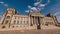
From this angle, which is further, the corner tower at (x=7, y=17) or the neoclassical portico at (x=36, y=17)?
the neoclassical portico at (x=36, y=17)

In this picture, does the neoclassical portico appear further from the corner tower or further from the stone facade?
the corner tower

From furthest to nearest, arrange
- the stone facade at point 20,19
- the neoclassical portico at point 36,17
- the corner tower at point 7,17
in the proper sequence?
the neoclassical portico at point 36,17 < the stone facade at point 20,19 < the corner tower at point 7,17

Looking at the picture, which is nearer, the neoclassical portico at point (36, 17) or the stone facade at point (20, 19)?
the stone facade at point (20, 19)

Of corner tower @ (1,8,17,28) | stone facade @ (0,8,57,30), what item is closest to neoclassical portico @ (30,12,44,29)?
stone facade @ (0,8,57,30)

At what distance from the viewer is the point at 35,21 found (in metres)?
72.2

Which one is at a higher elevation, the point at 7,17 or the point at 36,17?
the point at 7,17

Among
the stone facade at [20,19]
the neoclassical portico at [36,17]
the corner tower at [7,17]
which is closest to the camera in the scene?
the corner tower at [7,17]

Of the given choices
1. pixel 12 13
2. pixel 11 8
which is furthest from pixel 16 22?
pixel 11 8

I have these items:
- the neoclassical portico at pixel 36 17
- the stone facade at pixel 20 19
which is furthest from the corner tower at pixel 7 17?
the neoclassical portico at pixel 36 17

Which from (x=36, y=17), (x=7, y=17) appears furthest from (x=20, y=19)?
(x=36, y=17)

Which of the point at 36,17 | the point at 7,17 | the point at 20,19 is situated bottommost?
the point at 20,19

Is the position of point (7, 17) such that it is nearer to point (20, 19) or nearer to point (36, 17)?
point (20, 19)

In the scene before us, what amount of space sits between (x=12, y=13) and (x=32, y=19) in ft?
54.0

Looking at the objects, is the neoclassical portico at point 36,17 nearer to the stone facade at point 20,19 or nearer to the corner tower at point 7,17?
the stone facade at point 20,19
